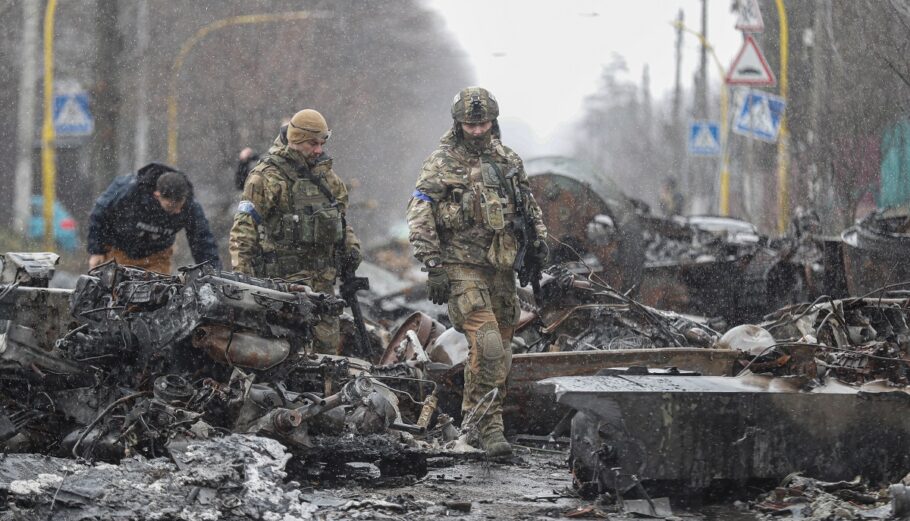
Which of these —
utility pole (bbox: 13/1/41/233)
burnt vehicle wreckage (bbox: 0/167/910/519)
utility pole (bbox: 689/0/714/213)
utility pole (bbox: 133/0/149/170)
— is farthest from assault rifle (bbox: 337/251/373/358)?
utility pole (bbox: 689/0/714/213)

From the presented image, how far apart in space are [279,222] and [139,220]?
4.21ft

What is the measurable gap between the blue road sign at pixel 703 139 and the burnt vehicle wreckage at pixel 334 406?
1931 centimetres

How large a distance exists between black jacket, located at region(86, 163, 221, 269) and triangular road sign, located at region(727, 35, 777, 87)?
474 inches

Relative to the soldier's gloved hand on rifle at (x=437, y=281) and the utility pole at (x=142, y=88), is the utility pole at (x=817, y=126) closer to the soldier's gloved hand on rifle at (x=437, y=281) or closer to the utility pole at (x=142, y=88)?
the soldier's gloved hand on rifle at (x=437, y=281)

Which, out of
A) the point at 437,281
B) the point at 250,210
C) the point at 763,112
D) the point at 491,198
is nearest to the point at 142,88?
the point at 763,112

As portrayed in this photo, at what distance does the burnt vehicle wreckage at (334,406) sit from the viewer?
4.99m

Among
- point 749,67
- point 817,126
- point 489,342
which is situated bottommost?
point 489,342

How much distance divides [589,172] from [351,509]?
28.5 feet

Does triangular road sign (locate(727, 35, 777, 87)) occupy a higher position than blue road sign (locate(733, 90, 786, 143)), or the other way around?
triangular road sign (locate(727, 35, 777, 87))

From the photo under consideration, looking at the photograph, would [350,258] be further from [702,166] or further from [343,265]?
[702,166]

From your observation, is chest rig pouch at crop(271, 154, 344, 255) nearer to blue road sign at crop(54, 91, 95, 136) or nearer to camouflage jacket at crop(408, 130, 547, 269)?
camouflage jacket at crop(408, 130, 547, 269)

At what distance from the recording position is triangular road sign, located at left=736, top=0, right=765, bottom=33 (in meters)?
18.3

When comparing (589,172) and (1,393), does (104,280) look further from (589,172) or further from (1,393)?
(589,172)

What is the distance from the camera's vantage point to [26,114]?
1284 inches
